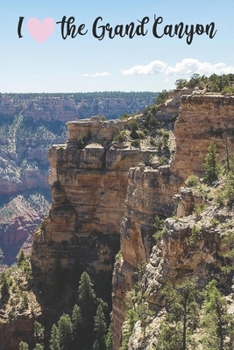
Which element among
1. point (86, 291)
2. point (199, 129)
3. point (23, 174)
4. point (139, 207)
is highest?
point (199, 129)

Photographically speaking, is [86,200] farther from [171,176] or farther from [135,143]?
[171,176]

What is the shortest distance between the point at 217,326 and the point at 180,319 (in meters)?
2.45

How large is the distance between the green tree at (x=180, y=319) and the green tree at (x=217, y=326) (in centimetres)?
83

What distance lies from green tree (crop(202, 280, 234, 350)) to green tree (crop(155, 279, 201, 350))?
831 mm

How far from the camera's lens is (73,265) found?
6619cm

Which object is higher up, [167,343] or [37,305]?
[167,343]

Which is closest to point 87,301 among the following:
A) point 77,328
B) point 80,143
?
point 77,328

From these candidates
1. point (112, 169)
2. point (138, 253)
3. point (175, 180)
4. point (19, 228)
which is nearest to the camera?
point (175, 180)

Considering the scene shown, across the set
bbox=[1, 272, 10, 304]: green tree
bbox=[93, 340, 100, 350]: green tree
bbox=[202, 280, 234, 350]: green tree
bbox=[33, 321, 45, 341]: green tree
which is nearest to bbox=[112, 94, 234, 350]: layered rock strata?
bbox=[93, 340, 100, 350]: green tree

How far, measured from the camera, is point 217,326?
17578 mm

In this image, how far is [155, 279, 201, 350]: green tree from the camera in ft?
60.9

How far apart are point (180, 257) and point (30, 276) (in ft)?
153

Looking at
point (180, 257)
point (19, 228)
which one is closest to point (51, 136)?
point (19, 228)

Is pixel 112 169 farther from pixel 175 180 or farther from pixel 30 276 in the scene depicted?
pixel 175 180
